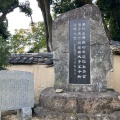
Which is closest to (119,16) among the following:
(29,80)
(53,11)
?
(53,11)

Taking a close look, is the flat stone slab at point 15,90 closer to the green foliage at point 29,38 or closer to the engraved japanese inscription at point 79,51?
the engraved japanese inscription at point 79,51

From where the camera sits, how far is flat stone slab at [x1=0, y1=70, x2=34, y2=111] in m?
5.23

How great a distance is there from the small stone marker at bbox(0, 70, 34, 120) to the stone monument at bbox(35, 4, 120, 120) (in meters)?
0.67

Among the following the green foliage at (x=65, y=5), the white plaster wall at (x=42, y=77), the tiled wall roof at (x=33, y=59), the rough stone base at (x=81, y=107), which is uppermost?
the green foliage at (x=65, y=5)

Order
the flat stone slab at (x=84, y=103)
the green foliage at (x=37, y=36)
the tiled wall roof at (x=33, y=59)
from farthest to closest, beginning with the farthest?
the green foliage at (x=37, y=36)
the tiled wall roof at (x=33, y=59)
the flat stone slab at (x=84, y=103)

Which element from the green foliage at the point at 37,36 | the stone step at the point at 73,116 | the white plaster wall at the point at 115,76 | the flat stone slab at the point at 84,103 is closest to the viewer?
the stone step at the point at 73,116

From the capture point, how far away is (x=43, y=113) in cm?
589

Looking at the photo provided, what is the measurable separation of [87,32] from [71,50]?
2.41 feet

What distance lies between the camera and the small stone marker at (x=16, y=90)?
206 inches

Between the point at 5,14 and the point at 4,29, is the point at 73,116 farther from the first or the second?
the point at 4,29

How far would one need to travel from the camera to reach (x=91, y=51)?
21.9ft

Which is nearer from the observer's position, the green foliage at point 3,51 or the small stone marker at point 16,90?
the small stone marker at point 16,90

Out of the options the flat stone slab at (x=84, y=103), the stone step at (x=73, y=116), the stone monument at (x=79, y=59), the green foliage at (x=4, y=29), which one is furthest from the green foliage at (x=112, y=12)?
the stone step at (x=73, y=116)

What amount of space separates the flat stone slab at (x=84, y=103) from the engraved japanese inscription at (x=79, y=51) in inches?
29.0
